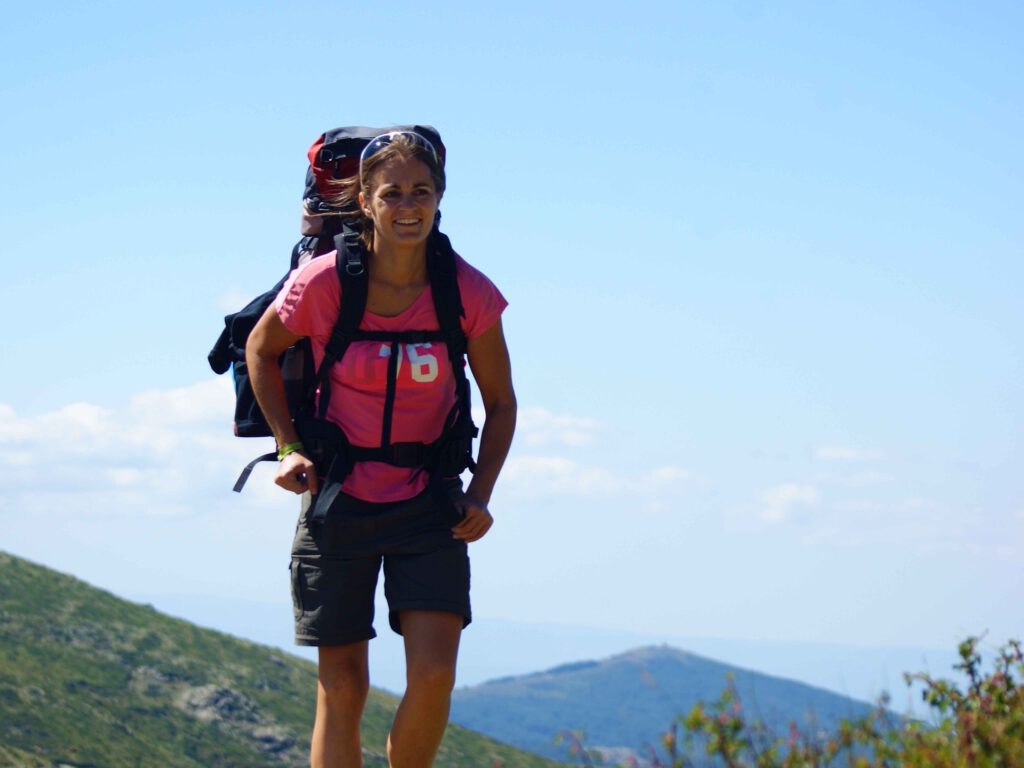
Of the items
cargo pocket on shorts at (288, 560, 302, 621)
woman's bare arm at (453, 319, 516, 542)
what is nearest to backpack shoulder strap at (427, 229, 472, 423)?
woman's bare arm at (453, 319, 516, 542)

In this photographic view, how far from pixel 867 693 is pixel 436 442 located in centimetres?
196

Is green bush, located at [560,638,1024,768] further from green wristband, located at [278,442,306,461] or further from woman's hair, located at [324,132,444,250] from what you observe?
woman's hair, located at [324,132,444,250]

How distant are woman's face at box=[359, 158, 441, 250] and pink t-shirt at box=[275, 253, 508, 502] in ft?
0.78

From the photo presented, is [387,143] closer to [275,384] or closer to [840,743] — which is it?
[275,384]

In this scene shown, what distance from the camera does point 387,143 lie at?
5836 millimetres

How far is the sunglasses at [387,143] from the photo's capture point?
5.84 metres

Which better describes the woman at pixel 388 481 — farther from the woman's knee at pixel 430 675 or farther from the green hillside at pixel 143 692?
the green hillside at pixel 143 692

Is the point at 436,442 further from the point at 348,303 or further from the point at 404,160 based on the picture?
the point at 404,160

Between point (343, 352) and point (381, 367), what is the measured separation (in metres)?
0.17

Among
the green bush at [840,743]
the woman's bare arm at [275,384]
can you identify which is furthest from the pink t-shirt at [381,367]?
the green bush at [840,743]

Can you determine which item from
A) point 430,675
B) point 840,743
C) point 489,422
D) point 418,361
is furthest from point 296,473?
point 840,743

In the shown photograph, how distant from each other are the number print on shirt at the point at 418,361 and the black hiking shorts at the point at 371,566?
0.49 metres

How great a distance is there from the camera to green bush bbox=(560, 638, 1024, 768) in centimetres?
422

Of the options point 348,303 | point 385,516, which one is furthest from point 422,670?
point 348,303
